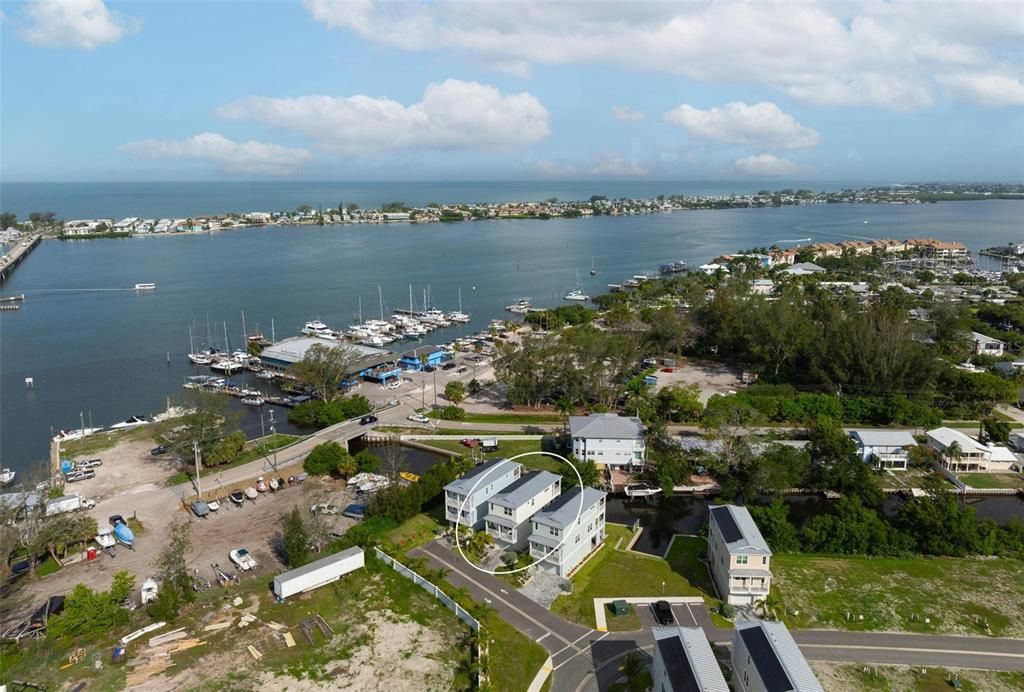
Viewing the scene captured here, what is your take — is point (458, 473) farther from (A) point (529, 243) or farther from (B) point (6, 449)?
(A) point (529, 243)

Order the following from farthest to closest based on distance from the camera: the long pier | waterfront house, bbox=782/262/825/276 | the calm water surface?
the long pier → waterfront house, bbox=782/262/825/276 → the calm water surface

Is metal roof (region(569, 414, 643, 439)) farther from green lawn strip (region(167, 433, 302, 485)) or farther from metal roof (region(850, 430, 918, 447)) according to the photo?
green lawn strip (region(167, 433, 302, 485))

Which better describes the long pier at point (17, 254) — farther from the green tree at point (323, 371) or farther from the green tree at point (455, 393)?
the green tree at point (455, 393)

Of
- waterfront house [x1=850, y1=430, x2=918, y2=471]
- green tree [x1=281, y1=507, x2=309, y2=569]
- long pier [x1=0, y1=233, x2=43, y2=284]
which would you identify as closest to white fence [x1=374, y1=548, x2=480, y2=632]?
green tree [x1=281, y1=507, x2=309, y2=569]

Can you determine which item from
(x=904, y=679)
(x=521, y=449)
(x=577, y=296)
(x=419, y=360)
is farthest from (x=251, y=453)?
(x=577, y=296)

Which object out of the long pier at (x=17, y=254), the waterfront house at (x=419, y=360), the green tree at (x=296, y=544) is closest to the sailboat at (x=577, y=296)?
the waterfront house at (x=419, y=360)

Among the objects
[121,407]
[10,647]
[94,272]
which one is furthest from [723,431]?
[94,272]

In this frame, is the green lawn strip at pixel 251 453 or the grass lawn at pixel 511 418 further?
the grass lawn at pixel 511 418
